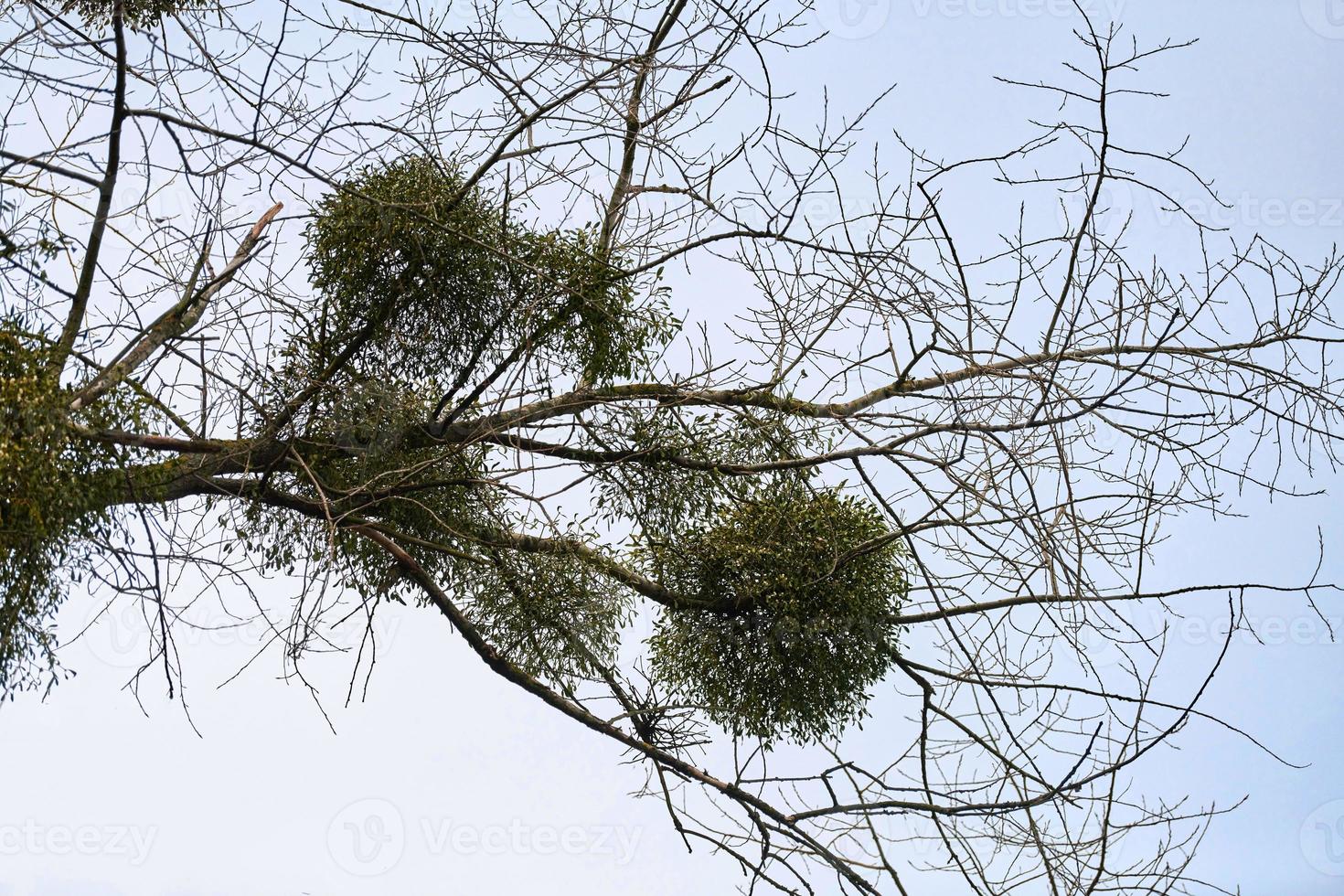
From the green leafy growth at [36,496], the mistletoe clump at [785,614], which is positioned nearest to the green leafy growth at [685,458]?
the mistletoe clump at [785,614]

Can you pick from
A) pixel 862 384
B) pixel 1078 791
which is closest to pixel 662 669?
pixel 862 384

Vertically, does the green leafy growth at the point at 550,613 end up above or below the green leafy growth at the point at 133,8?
below

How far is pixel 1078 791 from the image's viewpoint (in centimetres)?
271

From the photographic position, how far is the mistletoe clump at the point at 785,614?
3.28 meters

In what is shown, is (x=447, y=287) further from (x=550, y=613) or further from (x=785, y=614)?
(x=785, y=614)

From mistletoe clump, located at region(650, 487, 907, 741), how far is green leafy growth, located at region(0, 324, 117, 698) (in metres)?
1.51

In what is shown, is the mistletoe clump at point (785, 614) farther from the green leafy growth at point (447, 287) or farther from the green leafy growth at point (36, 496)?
the green leafy growth at point (36, 496)

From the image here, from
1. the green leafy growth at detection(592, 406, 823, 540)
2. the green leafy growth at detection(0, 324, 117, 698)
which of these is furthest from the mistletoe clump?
the green leafy growth at detection(0, 324, 117, 698)

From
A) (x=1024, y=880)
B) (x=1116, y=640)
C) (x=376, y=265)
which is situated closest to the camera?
(x=1116, y=640)

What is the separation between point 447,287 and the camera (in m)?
3.44

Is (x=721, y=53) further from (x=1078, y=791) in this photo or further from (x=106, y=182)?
(x=1078, y=791)

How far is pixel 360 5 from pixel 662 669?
6.17ft

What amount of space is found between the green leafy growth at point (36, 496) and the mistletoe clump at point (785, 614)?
1.51m

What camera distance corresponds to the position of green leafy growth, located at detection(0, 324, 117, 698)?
108 inches
